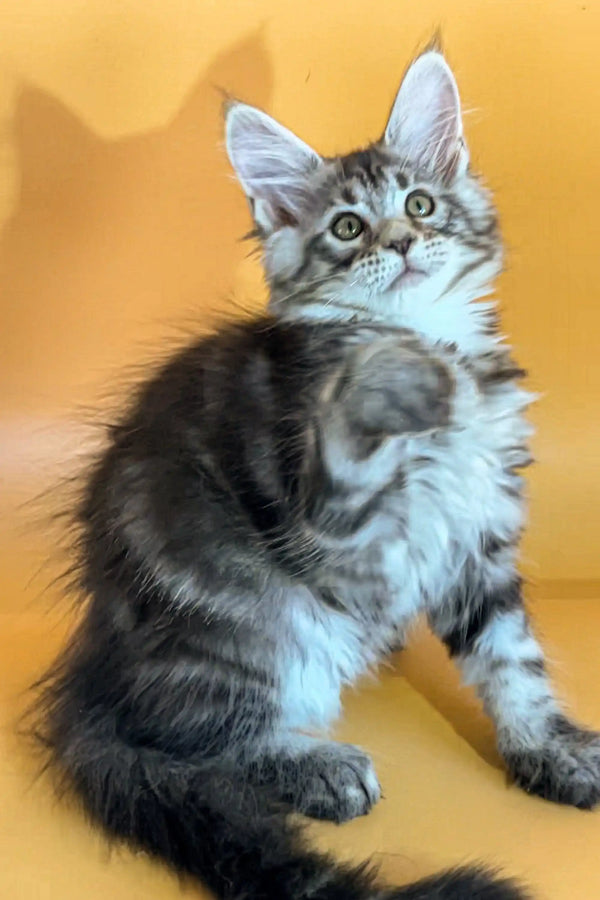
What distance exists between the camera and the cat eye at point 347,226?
1356 mm

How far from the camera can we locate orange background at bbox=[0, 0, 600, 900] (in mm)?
1832

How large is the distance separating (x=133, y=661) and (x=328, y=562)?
270 millimetres

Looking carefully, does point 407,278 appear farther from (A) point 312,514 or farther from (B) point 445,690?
(B) point 445,690

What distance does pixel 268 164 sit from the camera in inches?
56.2

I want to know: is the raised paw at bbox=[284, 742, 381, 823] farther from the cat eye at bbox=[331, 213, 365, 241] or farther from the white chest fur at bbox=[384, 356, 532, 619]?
the cat eye at bbox=[331, 213, 365, 241]

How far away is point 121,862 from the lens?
1199mm

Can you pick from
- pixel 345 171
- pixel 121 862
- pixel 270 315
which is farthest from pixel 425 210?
pixel 121 862

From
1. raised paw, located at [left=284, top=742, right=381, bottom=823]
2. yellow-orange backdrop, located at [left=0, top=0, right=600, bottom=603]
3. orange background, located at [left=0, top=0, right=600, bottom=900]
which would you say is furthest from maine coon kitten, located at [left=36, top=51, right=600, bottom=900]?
yellow-orange backdrop, located at [left=0, top=0, right=600, bottom=603]

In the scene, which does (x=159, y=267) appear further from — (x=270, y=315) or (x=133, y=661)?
(x=133, y=661)

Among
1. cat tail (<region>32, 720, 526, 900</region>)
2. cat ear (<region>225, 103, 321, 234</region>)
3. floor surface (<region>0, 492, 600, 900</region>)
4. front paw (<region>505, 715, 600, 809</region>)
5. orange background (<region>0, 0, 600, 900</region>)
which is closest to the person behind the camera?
cat tail (<region>32, 720, 526, 900</region>)

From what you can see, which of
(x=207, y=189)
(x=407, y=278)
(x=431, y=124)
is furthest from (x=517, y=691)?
(x=207, y=189)

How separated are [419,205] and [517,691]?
620mm

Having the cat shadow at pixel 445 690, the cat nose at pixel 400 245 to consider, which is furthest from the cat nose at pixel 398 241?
the cat shadow at pixel 445 690

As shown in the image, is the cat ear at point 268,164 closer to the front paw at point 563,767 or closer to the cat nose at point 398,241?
the cat nose at point 398,241
